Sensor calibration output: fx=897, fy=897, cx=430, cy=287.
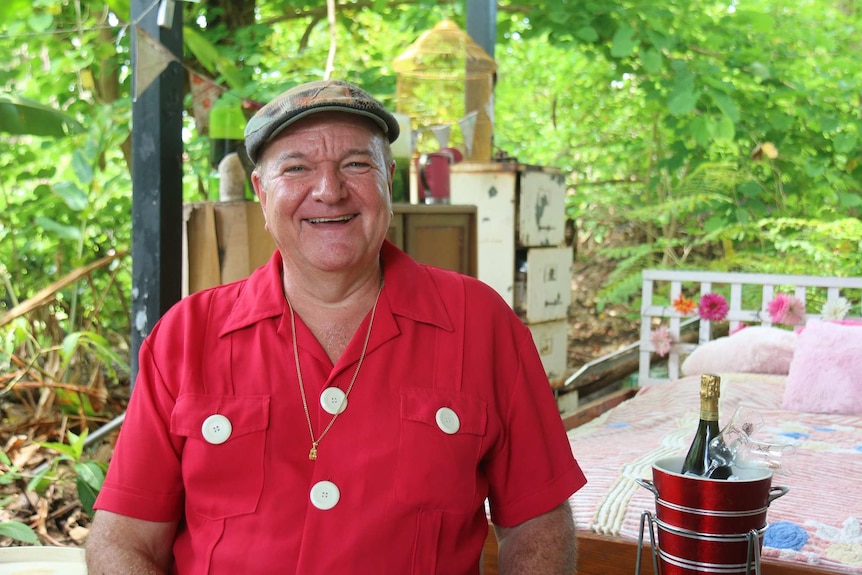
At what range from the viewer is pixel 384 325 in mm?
1549

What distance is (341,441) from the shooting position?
1.45 metres

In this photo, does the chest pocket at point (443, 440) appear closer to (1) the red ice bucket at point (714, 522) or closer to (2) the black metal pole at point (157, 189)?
(1) the red ice bucket at point (714, 522)

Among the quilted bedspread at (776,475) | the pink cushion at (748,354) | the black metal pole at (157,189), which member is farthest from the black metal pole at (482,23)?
the black metal pole at (157,189)

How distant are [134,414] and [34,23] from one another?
2266 mm

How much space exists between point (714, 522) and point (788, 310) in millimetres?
2850

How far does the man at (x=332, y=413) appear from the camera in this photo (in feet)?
4.67

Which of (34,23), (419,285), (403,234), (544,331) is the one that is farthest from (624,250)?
(419,285)

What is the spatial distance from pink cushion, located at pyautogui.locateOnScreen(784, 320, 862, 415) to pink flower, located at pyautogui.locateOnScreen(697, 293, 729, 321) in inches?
35.4

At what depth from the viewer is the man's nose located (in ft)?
5.03

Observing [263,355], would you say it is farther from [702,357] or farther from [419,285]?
[702,357]

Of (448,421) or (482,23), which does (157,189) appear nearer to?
(448,421)

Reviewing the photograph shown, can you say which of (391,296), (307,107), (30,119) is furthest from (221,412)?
(30,119)

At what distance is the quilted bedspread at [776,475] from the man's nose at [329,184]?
3.46 ft

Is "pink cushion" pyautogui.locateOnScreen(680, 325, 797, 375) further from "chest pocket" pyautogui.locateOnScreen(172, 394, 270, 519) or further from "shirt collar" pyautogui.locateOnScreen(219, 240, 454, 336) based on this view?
"chest pocket" pyautogui.locateOnScreen(172, 394, 270, 519)
